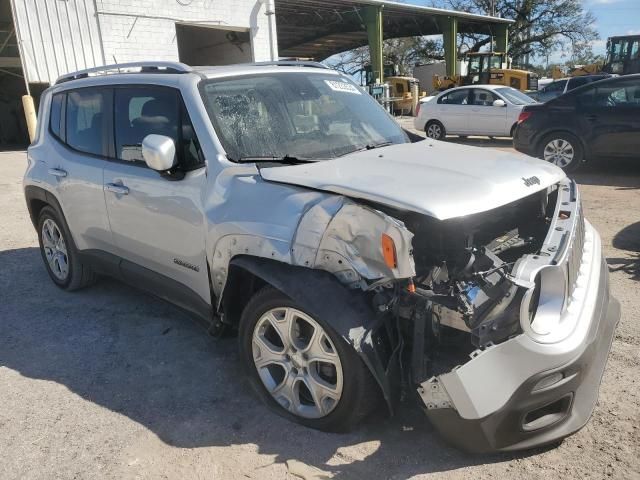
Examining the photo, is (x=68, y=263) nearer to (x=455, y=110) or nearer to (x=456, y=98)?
(x=455, y=110)

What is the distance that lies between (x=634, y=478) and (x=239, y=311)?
2.15 meters

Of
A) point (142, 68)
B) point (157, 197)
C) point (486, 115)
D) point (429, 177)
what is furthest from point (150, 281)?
point (486, 115)

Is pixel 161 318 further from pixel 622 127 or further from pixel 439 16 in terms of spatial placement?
pixel 439 16

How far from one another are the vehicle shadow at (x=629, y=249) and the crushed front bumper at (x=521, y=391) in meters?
2.67

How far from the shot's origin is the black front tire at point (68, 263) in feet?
15.6

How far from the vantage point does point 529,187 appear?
2.89 m

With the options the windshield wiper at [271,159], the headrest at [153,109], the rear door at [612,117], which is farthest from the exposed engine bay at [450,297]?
the rear door at [612,117]

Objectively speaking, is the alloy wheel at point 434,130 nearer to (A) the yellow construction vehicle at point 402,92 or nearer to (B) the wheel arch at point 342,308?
(A) the yellow construction vehicle at point 402,92

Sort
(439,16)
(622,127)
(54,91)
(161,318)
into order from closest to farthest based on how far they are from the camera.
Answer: (161,318) → (54,91) → (622,127) → (439,16)

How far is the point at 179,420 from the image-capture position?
122 inches

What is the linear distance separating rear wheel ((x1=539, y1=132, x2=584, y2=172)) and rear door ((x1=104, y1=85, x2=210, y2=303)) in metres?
7.52

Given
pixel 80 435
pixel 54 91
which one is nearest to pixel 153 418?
pixel 80 435

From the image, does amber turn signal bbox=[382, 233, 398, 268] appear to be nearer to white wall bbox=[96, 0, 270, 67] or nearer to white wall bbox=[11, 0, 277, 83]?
white wall bbox=[11, 0, 277, 83]

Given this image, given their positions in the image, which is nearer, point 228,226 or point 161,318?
point 228,226
